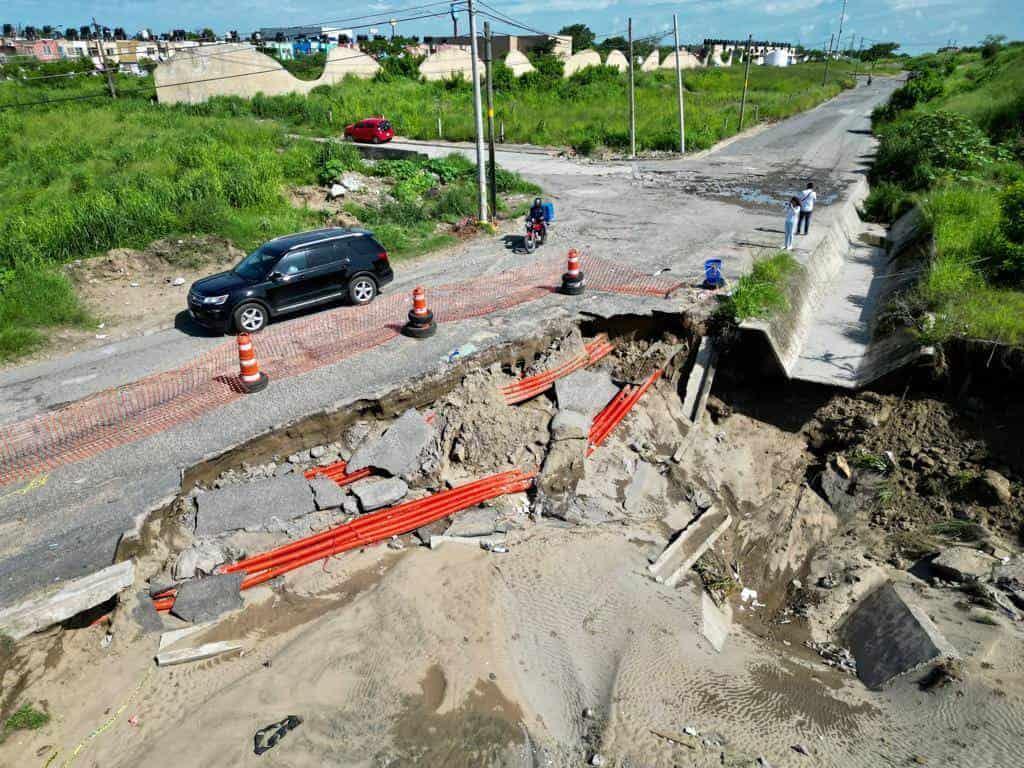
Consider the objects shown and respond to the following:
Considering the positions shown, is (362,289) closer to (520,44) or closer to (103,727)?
(103,727)

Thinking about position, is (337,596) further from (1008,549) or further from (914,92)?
(914,92)

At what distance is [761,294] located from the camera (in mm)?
12703

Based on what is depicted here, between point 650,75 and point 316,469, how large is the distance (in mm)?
64358

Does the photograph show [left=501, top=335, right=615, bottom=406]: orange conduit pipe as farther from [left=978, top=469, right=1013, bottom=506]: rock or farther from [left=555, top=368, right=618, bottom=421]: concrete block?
[left=978, top=469, right=1013, bottom=506]: rock

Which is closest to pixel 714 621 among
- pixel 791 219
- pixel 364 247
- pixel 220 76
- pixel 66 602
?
pixel 66 602

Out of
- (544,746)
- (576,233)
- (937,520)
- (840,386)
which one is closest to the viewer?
(544,746)

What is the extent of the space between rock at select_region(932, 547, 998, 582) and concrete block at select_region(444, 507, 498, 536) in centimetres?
596

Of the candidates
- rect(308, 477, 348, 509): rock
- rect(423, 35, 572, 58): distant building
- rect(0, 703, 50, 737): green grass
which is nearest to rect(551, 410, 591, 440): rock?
rect(308, 477, 348, 509): rock

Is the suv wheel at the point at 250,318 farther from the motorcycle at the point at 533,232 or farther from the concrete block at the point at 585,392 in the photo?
the motorcycle at the point at 533,232

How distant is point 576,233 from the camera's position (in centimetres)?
1867

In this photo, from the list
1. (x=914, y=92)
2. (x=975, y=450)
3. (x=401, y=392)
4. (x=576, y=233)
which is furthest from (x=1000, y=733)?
(x=914, y=92)

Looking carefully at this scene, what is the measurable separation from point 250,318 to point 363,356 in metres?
2.65

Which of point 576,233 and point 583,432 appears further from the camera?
point 576,233

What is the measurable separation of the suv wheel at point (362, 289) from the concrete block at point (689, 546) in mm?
7895
